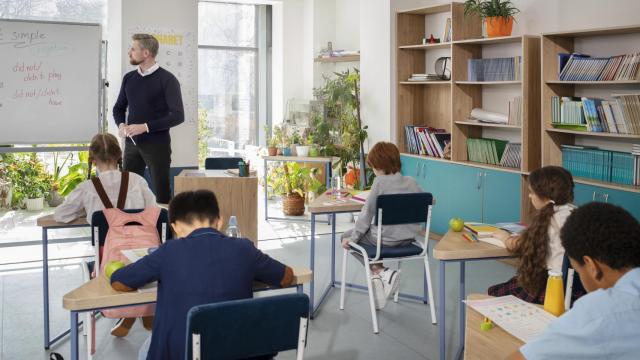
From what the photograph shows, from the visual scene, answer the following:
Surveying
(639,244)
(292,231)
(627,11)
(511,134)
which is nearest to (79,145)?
(292,231)

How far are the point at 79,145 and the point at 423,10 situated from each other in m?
3.71

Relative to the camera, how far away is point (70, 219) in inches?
164

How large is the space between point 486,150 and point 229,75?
541cm

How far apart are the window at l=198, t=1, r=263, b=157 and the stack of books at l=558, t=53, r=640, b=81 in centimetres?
624

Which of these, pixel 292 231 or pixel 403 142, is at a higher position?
pixel 403 142

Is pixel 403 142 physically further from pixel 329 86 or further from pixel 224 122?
pixel 224 122

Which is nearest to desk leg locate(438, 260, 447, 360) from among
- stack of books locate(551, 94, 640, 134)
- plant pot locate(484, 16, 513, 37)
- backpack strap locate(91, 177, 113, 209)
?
backpack strap locate(91, 177, 113, 209)

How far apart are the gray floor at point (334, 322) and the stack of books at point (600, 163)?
104cm

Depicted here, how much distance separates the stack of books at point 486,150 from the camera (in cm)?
670

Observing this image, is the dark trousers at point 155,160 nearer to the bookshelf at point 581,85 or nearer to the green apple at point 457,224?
the green apple at point 457,224

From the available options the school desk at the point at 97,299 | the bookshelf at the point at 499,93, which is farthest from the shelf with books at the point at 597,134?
the school desk at the point at 97,299

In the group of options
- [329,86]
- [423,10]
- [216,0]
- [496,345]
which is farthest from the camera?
[216,0]

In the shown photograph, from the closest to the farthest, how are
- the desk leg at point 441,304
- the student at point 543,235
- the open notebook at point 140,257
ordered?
the open notebook at point 140,257
the student at point 543,235
the desk leg at point 441,304

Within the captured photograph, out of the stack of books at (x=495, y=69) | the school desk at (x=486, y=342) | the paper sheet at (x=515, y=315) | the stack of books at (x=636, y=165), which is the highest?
the stack of books at (x=495, y=69)
